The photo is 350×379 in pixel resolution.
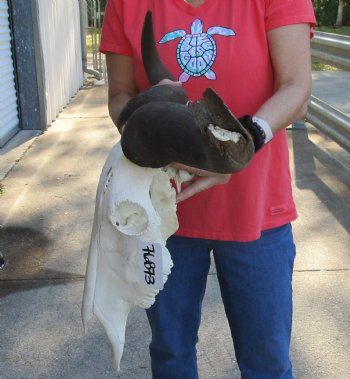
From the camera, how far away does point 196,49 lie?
1861 millimetres

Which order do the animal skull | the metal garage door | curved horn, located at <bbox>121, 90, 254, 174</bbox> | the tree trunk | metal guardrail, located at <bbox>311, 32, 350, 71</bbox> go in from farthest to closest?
the tree trunk → the metal garage door → metal guardrail, located at <bbox>311, 32, 350, 71</bbox> → the animal skull → curved horn, located at <bbox>121, 90, 254, 174</bbox>

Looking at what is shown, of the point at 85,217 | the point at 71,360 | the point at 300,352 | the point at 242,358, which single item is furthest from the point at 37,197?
the point at 242,358

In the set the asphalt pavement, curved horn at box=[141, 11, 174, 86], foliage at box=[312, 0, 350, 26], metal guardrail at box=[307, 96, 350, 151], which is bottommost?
foliage at box=[312, 0, 350, 26]

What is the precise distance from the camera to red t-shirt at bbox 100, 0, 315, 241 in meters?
1.84

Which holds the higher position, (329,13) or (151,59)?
(151,59)

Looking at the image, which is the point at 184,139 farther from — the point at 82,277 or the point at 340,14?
the point at 340,14

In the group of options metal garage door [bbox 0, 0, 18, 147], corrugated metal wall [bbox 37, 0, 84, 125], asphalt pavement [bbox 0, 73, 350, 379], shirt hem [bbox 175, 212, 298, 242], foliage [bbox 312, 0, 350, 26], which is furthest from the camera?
foliage [bbox 312, 0, 350, 26]

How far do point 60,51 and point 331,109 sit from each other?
4.33m

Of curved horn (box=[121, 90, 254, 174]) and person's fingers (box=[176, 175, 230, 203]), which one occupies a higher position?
curved horn (box=[121, 90, 254, 174])

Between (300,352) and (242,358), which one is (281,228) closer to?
(242,358)

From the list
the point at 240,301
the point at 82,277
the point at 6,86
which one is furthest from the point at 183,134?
the point at 6,86

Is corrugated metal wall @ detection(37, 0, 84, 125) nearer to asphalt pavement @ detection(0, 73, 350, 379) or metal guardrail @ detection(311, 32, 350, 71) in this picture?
asphalt pavement @ detection(0, 73, 350, 379)

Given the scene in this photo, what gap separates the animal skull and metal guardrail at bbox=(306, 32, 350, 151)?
13.9ft

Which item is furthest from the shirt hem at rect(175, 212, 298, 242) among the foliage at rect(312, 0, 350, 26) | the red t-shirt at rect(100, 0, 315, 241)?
the foliage at rect(312, 0, 350, 26)
